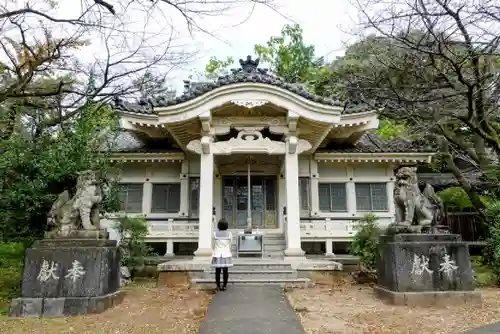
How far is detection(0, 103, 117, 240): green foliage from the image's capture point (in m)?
8.00

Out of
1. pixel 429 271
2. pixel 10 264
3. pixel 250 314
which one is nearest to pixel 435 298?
pixel 429 271

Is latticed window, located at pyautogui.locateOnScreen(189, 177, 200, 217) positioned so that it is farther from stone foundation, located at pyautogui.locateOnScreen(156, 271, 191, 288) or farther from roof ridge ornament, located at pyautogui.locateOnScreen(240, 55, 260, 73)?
roof ridge ornament, located at pyautogui.locateOnScreen(240, 55, 260, 73)

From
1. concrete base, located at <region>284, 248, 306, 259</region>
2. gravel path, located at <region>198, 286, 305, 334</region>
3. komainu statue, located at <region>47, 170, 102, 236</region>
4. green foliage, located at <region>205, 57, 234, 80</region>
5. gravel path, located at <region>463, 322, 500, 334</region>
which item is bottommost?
gravel path, located at <region>463, 322, 500, 334</region>

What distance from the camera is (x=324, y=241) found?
12508 millimetres

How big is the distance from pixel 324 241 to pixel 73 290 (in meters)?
8.07

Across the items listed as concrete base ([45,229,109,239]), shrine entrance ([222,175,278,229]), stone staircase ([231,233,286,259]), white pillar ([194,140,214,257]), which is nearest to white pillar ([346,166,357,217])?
shrine entrance ([222,175,278,229])

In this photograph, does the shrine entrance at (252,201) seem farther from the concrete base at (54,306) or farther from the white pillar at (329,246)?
the concrete base at (54,306)

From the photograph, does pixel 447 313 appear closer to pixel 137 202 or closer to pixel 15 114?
pixel 137 202

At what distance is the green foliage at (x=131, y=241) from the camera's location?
418 inches

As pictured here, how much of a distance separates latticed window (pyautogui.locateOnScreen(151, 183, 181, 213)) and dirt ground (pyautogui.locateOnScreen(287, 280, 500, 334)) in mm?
6886

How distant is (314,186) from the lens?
13.8m

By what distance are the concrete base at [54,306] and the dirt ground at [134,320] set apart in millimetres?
182

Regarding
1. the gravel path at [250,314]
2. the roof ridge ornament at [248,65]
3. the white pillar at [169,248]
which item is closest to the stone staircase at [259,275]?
the gravel path at [250,314]

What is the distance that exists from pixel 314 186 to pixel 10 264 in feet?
31.6
